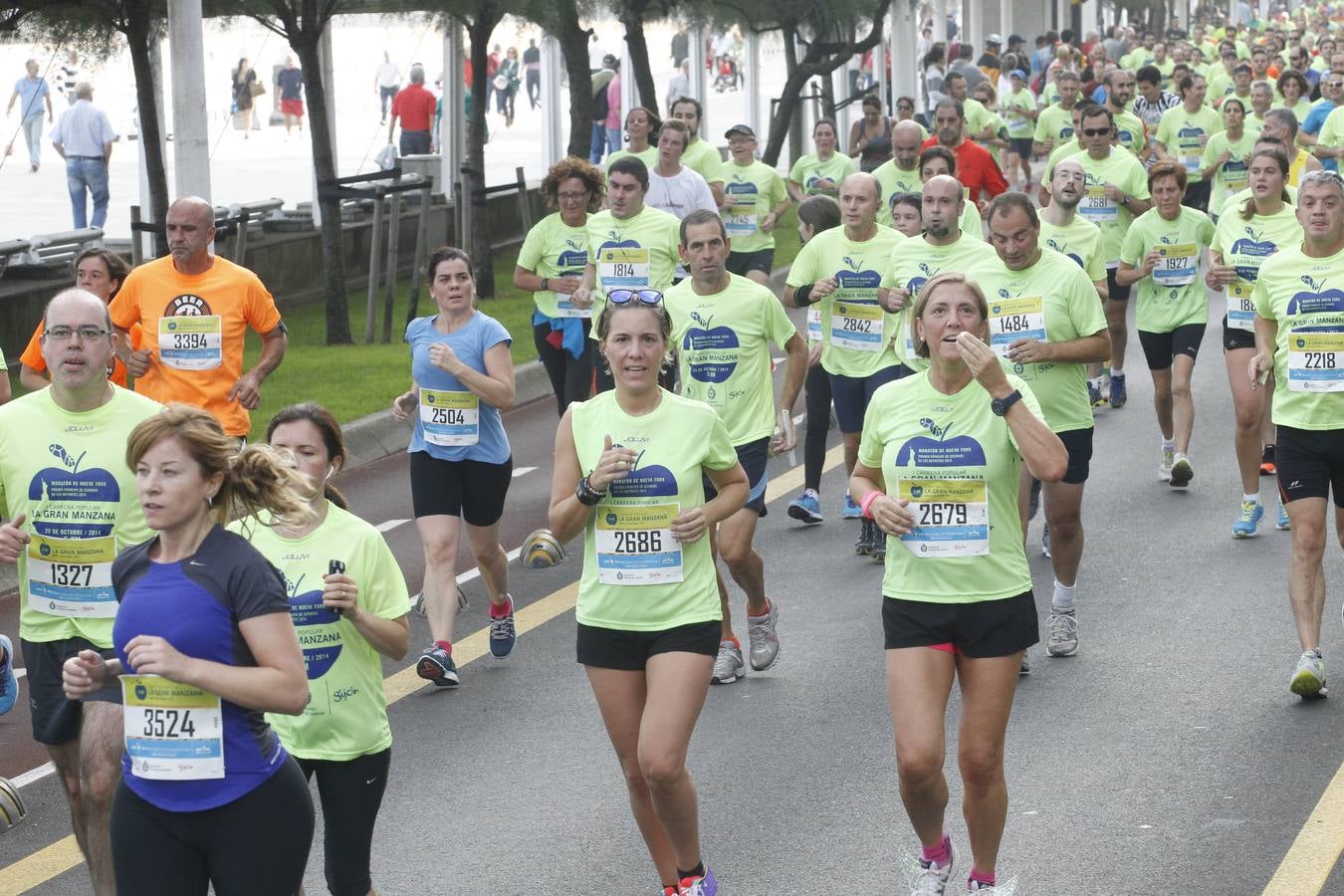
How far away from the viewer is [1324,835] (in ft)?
22.5

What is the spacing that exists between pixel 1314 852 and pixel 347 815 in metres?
3.05

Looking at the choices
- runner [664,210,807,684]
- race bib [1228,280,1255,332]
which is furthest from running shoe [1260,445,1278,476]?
runner [664,210,807,684]

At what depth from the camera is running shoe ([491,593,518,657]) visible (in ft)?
30.8

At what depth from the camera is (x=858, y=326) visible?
11.1 meters

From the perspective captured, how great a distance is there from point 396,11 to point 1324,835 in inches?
598

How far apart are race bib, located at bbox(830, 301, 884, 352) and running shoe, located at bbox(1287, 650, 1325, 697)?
10.9 ft

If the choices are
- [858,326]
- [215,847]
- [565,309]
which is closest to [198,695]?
[215,847]

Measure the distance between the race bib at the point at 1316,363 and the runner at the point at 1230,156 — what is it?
32.6 ft

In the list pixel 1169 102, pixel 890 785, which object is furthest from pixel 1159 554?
pixel 1169 102

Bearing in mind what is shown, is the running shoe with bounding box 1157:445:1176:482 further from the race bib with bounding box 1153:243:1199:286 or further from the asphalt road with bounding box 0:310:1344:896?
the asphalt road with bounding box 0:310:1344:896

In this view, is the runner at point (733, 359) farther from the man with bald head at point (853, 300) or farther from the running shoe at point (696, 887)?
the running shoe at point (696, 887)

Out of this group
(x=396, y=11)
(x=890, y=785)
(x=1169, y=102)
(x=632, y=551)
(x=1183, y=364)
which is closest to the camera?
(x=632, y=551)

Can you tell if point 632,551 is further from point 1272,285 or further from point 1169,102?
point 1169,102

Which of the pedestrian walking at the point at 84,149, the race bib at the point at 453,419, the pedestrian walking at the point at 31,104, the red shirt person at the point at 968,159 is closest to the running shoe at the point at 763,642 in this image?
the race bib at the point at 453,419
